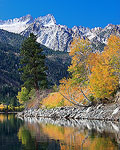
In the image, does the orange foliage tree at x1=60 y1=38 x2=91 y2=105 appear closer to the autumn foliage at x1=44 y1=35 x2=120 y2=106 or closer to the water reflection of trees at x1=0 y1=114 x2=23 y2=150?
the autumn foliage at x1=44 y1=35 x2=120 y2=106

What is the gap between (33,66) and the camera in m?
54.3

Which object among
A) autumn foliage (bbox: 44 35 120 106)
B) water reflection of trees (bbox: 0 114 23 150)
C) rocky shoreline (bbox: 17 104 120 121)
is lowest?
water reflection of trees (bbox: 0 114 23 150)

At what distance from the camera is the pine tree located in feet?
173

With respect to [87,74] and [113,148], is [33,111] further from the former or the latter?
[113,148]

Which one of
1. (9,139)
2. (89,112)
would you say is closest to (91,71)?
(89,112)

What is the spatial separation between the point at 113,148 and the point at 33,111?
39.3 meters

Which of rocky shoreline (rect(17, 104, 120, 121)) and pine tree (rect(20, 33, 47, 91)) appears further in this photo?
pine tree (rect(20, 33, 47, 91))

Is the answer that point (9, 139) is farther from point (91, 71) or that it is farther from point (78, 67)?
point (78, 67)

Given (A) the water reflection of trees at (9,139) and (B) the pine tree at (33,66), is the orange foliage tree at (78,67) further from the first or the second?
(B) the pine tree at (33,66)

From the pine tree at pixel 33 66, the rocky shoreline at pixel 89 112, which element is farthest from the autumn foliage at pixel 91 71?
the pine tree at pixel 33 66

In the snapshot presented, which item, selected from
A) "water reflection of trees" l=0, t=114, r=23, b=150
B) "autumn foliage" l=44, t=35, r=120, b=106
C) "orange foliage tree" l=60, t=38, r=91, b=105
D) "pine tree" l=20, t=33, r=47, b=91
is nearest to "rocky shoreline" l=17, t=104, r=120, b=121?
"autumn foliage" l=44, t=35, r=120, b=106

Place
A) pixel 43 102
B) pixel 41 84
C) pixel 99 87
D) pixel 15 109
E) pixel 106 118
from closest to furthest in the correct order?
pixel 106 118 → pixel 99 87 → pixel 43 102 → pixel 41 84 → pixel 15 109

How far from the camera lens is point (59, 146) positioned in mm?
12984

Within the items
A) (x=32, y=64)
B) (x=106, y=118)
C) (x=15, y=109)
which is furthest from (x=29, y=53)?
(x=15, y=109)
